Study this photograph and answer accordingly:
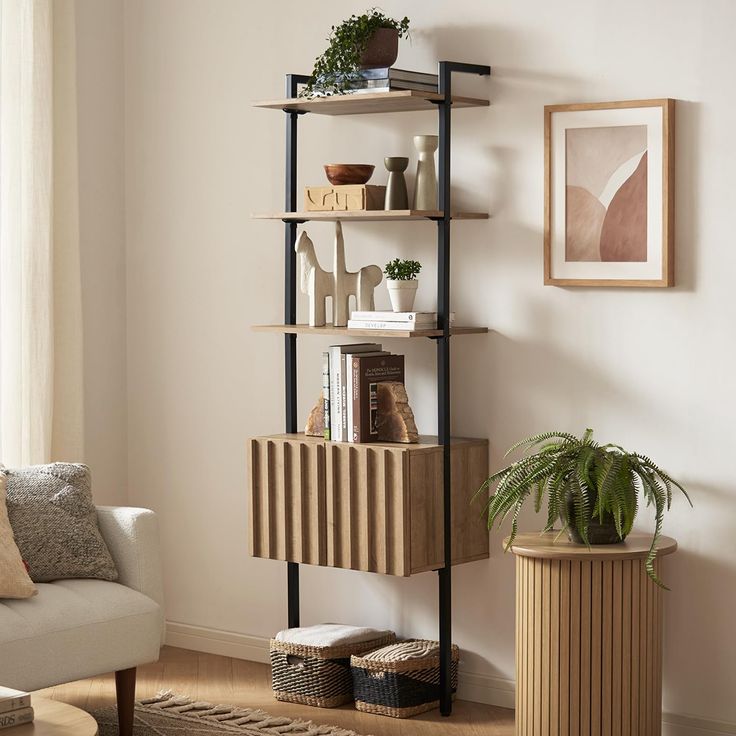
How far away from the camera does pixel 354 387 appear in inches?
152

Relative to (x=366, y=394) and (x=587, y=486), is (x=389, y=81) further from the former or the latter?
(x=587, y=486)

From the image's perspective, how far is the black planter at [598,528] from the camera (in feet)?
11.1

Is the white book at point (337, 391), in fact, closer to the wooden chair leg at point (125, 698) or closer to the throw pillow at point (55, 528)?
the throw pillow at point (55, 528)

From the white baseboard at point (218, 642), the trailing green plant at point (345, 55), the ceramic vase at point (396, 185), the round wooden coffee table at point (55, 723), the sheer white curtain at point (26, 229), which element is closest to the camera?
the round wooden coffee table at point (55, 723)

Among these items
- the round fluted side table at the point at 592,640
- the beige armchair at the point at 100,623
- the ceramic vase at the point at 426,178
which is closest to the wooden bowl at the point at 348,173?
the ceramic vase at the point at 426,178

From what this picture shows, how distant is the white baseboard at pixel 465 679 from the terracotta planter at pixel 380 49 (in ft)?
6.18

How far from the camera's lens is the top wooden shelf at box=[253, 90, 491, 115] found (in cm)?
376

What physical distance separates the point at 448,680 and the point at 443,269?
3.99ft

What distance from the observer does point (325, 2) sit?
4.26 metres

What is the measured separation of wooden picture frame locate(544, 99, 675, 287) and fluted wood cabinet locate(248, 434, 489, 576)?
0.67 meters

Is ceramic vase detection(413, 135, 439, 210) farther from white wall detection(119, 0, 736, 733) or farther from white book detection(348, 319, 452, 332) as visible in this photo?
white book detection(348, 319, 452, 332)

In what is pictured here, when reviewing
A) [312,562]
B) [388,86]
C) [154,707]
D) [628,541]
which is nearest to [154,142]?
[388,86]

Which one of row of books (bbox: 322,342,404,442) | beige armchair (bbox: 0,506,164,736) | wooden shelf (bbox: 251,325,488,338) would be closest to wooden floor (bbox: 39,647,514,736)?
beige armchair (bbox: 0,506,164,736)

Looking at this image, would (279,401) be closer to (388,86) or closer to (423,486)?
(423,486)
